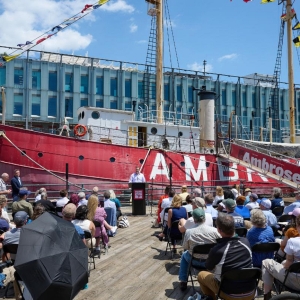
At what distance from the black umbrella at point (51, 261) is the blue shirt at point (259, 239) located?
2.49 m

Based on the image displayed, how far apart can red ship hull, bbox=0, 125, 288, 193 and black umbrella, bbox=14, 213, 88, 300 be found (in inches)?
404

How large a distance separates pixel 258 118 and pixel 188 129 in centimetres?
3239

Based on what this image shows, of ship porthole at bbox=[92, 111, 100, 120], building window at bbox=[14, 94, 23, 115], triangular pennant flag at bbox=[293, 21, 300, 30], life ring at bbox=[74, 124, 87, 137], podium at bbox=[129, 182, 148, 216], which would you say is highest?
triangular pennant flag at bbox=[293, 21, 300, 30]

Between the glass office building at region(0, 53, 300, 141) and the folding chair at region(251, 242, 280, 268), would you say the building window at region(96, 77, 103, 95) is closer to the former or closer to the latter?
the glass office building at region(0, 53, 300, 141)

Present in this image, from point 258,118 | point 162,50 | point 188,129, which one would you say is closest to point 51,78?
point 162,50

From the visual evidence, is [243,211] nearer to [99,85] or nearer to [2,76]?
[2,76]

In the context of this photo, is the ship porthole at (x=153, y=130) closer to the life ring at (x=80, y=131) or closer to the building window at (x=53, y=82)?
the life ring at (x=80, y=131)

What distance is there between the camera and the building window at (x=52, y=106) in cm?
3762

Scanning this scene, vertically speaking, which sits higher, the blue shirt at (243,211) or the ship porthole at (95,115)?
the ship porthole at (95,115)

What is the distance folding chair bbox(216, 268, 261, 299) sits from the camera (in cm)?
375

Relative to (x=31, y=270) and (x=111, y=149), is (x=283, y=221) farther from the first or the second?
(x=111, y=149)

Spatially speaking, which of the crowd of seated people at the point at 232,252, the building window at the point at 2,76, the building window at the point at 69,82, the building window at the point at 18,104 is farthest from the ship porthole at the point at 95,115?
the building window at the point at 69,82

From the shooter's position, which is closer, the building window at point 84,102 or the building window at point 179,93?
the building window at point 84,102

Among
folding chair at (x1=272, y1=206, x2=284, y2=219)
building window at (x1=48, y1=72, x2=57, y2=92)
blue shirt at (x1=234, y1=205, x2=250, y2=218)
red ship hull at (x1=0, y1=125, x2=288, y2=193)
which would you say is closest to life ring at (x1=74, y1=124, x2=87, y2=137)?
red ship hull at (x1=0, y1=125, x2=288, y2=193)
